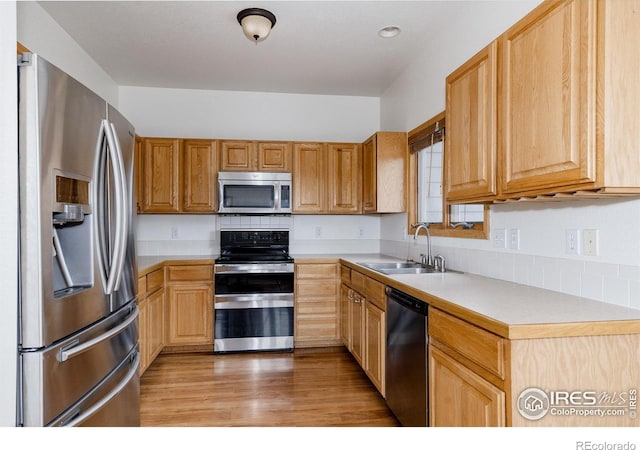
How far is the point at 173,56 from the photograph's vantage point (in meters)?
3.41

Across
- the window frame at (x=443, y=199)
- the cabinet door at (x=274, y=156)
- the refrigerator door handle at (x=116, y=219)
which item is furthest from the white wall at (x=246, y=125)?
the refrigerator door handle at (x=116, y=219)

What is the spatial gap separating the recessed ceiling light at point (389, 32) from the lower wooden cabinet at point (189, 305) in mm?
2492

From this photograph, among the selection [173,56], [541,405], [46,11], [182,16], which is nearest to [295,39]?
[182,16]

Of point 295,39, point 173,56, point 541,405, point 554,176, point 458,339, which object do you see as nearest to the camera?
point 541,405

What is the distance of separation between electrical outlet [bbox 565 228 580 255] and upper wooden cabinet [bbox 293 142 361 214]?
2.50m

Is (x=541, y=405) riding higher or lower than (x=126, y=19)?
lower

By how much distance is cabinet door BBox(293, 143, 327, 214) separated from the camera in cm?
408

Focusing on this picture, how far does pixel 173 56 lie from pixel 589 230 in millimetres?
3311

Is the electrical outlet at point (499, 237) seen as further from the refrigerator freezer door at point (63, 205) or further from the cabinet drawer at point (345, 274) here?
the refrigerator freezer door at point (63, 205)

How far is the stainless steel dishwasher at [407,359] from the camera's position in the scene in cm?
193

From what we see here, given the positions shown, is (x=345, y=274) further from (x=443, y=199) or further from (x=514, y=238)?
(x=514, y=238)
